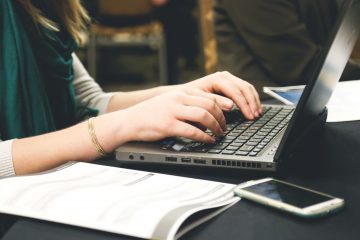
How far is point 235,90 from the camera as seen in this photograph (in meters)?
0.93

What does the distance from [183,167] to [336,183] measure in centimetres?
21

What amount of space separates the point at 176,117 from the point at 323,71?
214 millimetres

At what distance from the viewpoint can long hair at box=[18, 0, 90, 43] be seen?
1.14 m

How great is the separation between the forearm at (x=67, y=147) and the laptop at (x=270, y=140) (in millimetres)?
32

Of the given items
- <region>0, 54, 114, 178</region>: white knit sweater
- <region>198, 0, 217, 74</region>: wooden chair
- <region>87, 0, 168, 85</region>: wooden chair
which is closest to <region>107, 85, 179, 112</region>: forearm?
<region>0, 54, 114, 178</region>: white knit sweater

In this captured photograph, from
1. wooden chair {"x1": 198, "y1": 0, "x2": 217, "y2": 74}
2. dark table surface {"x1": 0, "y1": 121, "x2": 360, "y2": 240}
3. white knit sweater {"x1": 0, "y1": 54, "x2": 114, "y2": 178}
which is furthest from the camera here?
wooden chair {"x1": 198, "y1": 0, "x2": 217, "y2": 74}

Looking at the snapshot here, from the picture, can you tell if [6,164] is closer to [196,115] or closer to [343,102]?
[196,115]

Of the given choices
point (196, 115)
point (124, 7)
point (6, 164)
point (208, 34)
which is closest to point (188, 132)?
point (196, 115)

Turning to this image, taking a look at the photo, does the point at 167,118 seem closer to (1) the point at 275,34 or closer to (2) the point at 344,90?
(2) the point at 344,90

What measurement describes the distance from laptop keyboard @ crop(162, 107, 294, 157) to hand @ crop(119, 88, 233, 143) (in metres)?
0.02

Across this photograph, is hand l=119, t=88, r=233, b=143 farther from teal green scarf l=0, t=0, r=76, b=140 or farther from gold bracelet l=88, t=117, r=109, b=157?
teal green scarf l=0, t=0, r=76, b=140

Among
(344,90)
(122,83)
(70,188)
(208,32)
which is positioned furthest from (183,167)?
(122,83)

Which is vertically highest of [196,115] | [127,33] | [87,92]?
[196,115]

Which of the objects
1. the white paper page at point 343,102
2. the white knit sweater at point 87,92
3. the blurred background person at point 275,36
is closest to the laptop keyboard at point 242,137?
the white paper page at point 343,102
